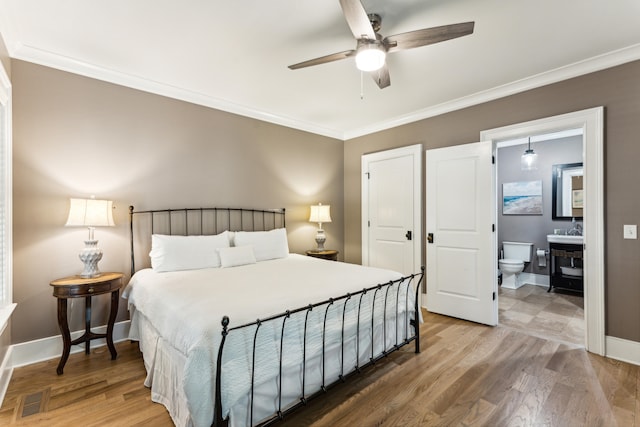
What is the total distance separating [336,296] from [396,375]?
0.90 m

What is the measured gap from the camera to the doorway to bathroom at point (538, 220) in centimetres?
457

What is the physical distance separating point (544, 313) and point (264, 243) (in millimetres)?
3674

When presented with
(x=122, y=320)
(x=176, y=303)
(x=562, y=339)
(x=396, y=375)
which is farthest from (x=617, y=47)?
(x=122, y=320)

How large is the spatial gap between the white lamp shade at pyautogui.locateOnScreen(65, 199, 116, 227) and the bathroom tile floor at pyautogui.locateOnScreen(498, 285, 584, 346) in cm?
429

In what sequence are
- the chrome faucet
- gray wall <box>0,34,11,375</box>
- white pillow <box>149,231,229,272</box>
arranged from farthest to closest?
the chrome faucet, white pillow <box>149,231,229,272</box>, gray wall <box>0,34,11,375</box>

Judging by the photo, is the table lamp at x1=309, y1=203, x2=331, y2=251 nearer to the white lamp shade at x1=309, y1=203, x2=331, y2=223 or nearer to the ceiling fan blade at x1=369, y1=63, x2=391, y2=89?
the white lamp shade at x1=309, y1=203, x2=331, y2=223

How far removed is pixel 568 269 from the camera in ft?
15.4

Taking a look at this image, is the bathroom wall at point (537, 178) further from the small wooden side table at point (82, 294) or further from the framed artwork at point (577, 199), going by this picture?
the small wooden side table at point (82, 294)

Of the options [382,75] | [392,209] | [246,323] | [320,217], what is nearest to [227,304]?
[246,323]

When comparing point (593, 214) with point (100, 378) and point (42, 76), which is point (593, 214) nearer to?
point (100, 378)

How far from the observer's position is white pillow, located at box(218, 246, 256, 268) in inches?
118

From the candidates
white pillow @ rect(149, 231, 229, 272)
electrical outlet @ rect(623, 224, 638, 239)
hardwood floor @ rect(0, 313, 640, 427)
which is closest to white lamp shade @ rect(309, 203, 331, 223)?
white pillow @ rect(149, 231, 229, 272)

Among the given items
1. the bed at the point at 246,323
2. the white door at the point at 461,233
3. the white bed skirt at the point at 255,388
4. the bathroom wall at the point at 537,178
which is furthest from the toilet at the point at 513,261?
the white bed skirt at the point at 255,388

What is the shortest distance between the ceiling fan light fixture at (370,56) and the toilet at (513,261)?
177 inches
